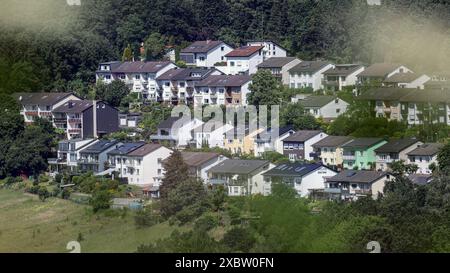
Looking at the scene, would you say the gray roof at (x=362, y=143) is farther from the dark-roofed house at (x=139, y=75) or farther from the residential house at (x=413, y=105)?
the dark-roofed house at (x=139, y=75)

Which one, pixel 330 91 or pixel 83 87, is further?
pixel 83 87

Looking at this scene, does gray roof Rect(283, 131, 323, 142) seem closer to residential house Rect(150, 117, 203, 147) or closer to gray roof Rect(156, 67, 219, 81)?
residential house Rect(150, 117, 203, 147)

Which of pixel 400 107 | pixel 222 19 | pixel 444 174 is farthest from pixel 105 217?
pixel 222 19

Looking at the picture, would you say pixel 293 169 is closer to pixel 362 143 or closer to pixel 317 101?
pixel 362 143

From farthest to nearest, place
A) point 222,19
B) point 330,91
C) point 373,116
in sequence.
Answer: point 222,19, point 330,91, point 373,116

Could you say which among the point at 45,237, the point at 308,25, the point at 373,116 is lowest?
the point at 45,237

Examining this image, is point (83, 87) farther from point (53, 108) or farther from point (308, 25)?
point (308, 25)
